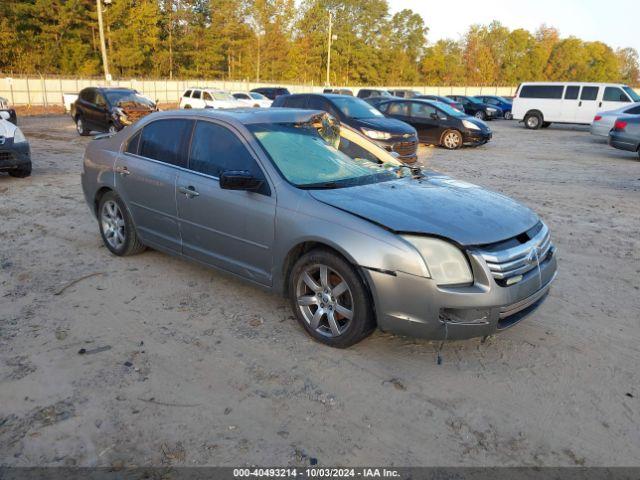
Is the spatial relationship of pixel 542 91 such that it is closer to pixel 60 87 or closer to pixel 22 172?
pixel 22 172

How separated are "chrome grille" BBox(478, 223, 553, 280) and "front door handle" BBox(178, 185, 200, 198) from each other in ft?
7.82

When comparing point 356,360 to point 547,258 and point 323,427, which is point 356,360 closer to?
point 323,427

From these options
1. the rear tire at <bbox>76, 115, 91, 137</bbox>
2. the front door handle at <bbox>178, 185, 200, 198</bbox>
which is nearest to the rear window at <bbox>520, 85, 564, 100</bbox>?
the rear tire at <bbox>76, 115, 91, 137</bbox>

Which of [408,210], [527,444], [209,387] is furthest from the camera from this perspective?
[408,210]

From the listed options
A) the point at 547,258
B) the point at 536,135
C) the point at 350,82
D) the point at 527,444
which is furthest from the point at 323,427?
the point at 350,82

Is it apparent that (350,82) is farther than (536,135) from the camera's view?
Yes

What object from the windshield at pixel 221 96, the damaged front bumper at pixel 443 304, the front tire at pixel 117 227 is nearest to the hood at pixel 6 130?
the front tire at pixel 117 227

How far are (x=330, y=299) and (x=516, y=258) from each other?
1262mm

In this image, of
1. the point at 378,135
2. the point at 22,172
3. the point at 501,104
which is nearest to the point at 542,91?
the point at 501,104

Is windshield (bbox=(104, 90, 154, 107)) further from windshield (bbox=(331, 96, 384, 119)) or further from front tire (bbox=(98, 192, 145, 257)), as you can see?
front tire (bbox=(98, 192, 145, 257))

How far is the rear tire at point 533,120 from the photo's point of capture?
24.8m

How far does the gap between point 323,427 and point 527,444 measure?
3.54 ft

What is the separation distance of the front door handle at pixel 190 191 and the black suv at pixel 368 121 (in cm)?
671

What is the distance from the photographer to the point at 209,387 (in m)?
3.24
